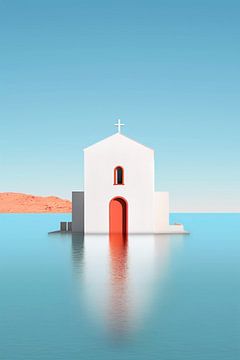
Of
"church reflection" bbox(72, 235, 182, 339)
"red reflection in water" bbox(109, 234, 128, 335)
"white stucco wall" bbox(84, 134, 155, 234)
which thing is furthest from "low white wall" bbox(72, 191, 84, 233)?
"red reflection in water" bbox(109, 234, 128, 335)

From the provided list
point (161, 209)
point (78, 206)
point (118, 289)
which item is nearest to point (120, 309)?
point (118, 289)

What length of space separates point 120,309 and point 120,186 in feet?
89.3

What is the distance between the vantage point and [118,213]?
4259cm

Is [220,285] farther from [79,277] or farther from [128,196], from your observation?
[128,196]

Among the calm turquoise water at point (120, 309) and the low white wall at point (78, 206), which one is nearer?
the calm turquoise water at point (120, 309)

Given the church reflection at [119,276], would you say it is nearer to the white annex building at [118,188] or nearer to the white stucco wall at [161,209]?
the white annex building at [118,188]

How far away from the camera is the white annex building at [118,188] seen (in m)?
42.6

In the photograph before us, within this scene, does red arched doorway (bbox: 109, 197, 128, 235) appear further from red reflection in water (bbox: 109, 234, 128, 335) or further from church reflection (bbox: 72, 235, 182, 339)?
red reflection in water (bbox: 109, 234, 128, 335)

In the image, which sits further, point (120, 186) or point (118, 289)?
point (120, 186)

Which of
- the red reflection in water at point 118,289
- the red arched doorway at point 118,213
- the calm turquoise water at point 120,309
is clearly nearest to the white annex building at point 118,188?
the red arched doorway at point 118,213

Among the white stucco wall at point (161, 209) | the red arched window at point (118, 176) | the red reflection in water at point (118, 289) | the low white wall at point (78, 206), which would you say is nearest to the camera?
the red reflection in water at point (118, 289)

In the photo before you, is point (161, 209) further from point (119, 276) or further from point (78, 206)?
point (119, 276)

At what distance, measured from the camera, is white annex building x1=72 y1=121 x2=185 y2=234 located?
4262 cm

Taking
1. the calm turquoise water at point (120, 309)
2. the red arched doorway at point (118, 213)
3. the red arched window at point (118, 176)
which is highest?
the red arched window at point (118, 176)
